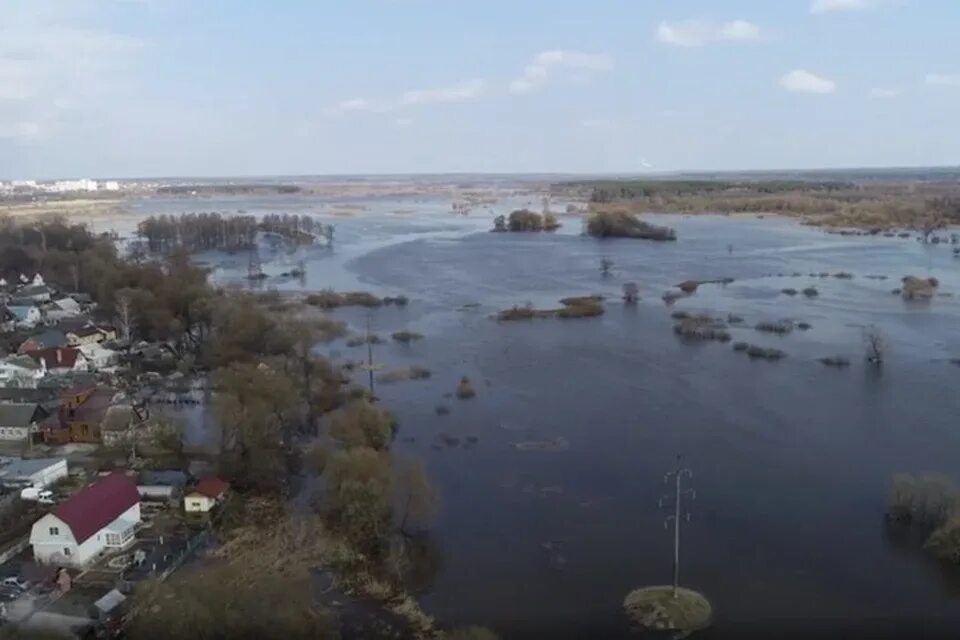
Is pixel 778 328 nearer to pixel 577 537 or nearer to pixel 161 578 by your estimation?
pixel 577 537

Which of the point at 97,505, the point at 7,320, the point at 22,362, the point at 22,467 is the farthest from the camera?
the point at 7,320

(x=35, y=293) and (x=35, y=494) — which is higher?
(x=35, y=293)


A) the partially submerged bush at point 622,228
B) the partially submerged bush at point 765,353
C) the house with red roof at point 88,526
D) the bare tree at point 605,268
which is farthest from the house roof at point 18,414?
the partially submerged bush at point 622,228

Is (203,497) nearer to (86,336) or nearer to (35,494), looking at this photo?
(35,494)

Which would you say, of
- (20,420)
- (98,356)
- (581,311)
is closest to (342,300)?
(581,311)

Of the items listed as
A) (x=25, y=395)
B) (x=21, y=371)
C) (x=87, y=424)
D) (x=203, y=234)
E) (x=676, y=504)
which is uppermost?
(x=203, y=234)

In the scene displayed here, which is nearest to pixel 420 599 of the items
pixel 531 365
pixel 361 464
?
pixel 361 464

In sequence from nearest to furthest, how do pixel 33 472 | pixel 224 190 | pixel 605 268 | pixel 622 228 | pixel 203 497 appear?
pixel 203 497, pixel 33 472, pixel 605 268, pixel 622 228, pixel 224 190

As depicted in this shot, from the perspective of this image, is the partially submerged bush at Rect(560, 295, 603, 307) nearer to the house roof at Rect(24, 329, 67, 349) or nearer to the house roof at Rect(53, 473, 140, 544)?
the house roof at Rect(24, 329, 67, 349)
